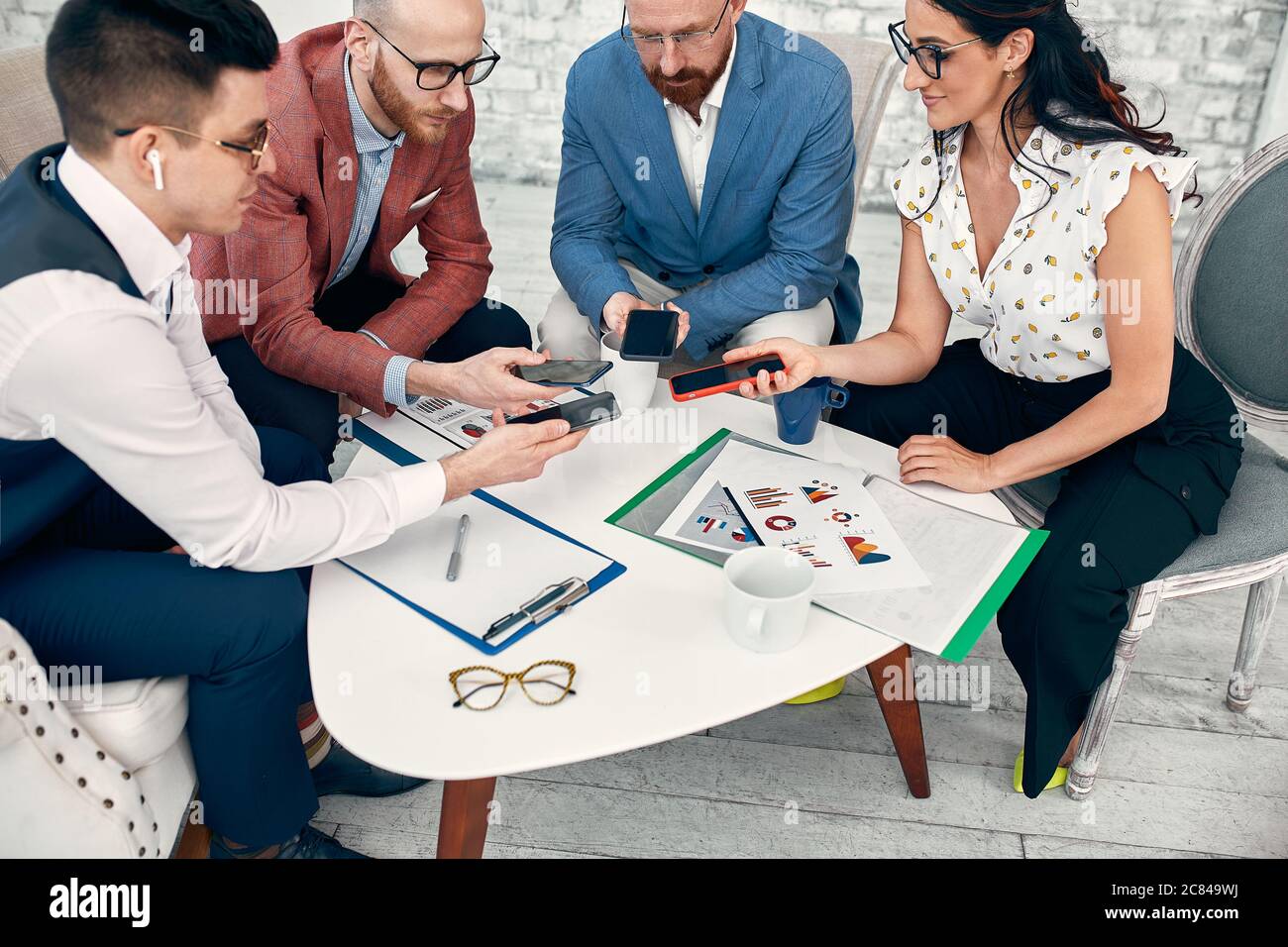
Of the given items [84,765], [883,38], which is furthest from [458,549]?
[883,38]

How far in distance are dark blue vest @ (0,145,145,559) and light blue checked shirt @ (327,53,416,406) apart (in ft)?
→ 1.66

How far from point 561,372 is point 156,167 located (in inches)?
24.2

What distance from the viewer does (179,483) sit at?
1.16m

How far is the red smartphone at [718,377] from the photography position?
1.52 metres

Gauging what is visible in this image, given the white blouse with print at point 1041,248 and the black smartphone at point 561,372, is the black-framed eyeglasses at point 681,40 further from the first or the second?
the black smartphone at point 561,372

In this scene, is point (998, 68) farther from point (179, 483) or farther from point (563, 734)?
point (179, 483)

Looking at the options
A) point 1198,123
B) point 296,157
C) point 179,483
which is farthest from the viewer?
point 1198,123

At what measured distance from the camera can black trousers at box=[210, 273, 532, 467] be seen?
1.92m

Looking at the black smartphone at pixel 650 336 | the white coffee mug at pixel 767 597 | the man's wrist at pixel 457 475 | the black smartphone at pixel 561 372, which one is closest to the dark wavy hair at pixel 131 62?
the man's wrist at pixel 457 475

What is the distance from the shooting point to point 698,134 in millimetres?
2111

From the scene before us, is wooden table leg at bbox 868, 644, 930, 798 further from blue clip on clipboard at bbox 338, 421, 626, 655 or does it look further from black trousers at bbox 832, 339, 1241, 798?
blue clip on clipboard at bbox 338, 421, 626, 655

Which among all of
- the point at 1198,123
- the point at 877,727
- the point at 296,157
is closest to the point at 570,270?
the point at 296,157

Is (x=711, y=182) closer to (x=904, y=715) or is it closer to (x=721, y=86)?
(x=721, y=86)

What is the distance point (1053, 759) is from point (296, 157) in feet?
5.23
